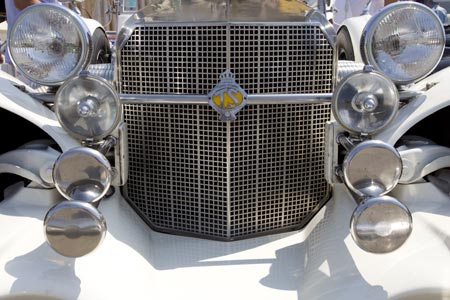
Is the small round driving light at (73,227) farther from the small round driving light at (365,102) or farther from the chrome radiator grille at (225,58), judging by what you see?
the small round driving light at (365,102)

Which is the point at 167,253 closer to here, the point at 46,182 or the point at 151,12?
the point at 46,182

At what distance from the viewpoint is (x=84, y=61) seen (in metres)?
2.59

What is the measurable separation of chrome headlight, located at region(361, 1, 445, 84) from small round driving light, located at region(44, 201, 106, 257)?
1.51 metres

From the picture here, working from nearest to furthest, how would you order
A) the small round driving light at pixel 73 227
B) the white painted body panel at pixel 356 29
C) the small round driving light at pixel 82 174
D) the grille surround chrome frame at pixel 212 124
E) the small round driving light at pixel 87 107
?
the small round driving light at pixel 73 227 < the small round driving light at pixel 82 174 < the small round driving light at pixel 87 107 < the grille surround chrome frame at pixel 212 124 < the white painted body panel at pixel 356 29

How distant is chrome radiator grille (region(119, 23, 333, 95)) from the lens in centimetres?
238

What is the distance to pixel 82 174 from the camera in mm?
2102

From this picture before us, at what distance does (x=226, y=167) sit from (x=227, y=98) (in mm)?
369

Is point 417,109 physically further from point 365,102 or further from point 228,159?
Answer: point 228,159

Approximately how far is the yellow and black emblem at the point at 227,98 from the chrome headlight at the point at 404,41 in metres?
0.71

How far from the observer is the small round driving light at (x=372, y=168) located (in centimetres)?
211

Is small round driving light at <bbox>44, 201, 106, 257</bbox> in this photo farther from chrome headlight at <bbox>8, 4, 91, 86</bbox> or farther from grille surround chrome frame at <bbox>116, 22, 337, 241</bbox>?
chrome headlight at <bbox>8, 4, 91, 86</bbox>

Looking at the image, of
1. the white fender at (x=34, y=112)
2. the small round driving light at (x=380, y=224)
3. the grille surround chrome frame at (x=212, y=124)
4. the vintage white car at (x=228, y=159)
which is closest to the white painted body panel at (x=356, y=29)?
the vintage white car at (x=228, y=159)

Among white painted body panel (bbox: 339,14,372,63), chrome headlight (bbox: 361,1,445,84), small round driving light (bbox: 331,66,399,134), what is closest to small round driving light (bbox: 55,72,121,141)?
small round driving light (bbox: 331,66,399,134)

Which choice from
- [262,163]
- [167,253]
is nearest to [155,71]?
[262,163]
